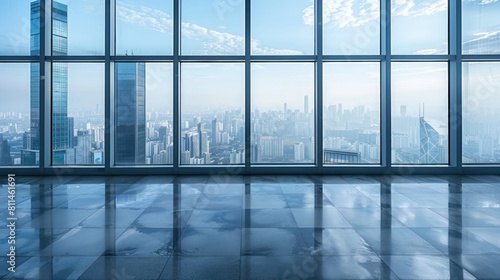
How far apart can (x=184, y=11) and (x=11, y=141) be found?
17.1 ft

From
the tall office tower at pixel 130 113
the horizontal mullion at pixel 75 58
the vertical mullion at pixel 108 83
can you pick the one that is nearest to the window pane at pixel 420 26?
the tall office tower at pixel 130 113

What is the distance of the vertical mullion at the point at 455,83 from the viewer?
7.46m

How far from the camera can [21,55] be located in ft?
24.7

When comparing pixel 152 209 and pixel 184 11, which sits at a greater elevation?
pixel 184 11

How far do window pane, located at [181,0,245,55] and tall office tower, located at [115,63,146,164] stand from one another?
1.35 metres

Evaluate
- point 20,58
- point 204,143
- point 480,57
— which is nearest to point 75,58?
point 20,58

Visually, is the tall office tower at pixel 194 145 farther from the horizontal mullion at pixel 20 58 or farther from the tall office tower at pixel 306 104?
the horizontal mullion at pixel 20 58

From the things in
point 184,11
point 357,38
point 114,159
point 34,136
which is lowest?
point 114,159

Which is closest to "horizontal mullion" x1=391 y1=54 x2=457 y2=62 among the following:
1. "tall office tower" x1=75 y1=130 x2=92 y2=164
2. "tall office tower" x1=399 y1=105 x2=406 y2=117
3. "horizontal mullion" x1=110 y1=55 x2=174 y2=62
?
"tall office tower" x1=399 y1=105 x2=406 y2=117

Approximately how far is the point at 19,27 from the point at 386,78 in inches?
348

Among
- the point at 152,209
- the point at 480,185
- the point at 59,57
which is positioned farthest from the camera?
the point at 59,57

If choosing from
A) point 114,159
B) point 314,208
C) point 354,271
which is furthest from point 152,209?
point 114,159

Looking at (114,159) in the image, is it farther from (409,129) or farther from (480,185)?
(480,185)

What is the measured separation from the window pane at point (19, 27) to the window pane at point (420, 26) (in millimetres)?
8546
